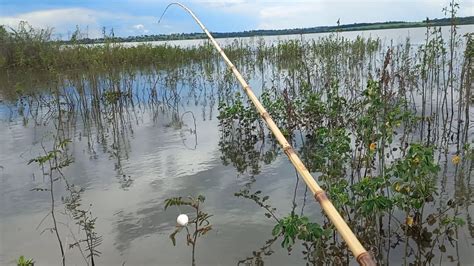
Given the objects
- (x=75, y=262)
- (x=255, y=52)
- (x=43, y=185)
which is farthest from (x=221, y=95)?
(x=255, y=52)

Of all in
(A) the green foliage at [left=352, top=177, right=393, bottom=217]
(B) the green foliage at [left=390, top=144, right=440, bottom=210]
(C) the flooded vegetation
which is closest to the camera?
(A) the green foliage at [left=352, top=177, right=393, bottom=217]

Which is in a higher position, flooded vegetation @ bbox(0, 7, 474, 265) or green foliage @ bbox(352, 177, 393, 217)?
green foliage @ bbox(352, 177, 393, 217)

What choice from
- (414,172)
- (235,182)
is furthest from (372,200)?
(235,182)

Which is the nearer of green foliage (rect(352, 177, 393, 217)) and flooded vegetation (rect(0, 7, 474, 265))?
green foliage (rect(352, 177, 393, 217))

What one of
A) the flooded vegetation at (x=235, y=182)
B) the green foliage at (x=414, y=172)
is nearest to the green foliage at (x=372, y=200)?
the flooded vegetation at (x=235, y=182)

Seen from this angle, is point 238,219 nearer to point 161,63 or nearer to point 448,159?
point 448,159

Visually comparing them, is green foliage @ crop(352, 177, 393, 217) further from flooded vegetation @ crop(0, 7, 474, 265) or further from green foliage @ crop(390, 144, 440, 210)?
green foliage @ crop(390, 144, 440, 210)

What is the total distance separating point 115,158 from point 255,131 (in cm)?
264

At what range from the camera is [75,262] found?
12.9ft

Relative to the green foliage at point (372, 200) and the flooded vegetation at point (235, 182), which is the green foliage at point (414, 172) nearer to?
the flooded vegetation at point (235, 182)

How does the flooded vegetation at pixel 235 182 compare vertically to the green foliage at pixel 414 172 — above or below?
below

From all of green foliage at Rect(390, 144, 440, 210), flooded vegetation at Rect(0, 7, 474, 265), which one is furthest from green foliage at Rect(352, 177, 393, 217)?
green foliage at Rect(390, 144, 440, 210)

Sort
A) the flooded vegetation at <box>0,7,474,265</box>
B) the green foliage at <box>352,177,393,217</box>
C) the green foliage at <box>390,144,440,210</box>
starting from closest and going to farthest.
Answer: the green foliage at <box>352,177,393,217</box>, the green foliage at <box>390,144,440,210</box>, the flooded vegetation at <box>0,7,474,265</box>

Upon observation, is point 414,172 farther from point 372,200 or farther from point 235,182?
point 235,182
